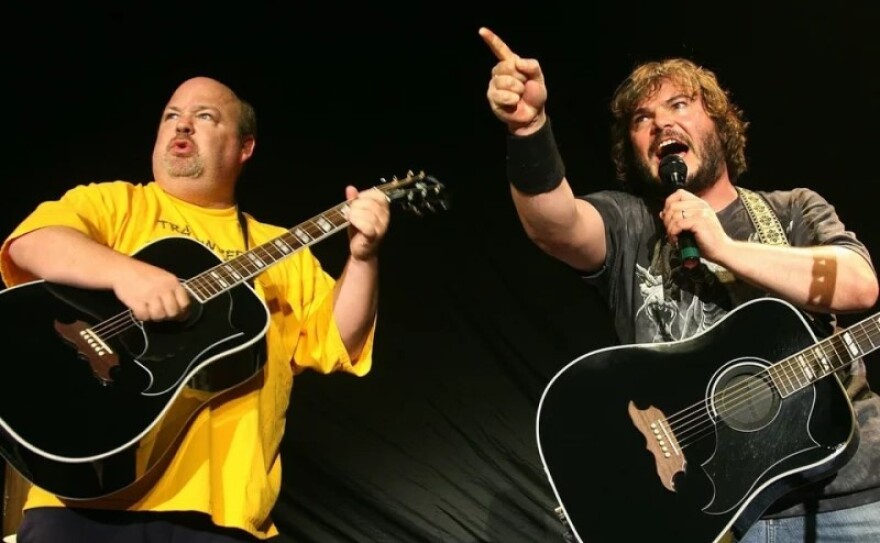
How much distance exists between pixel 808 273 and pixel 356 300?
0.99 metres

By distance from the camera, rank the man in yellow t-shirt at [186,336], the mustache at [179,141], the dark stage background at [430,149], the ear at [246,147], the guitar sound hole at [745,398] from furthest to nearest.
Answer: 1. the dark stage background at [430,149]
2. the ear at [246,147]
3. the mustache at [179,141]
4. the guitar sound hole at [745,398]
5. the man in yellow t-shirt at [186,336]

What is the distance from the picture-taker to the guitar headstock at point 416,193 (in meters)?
2.33

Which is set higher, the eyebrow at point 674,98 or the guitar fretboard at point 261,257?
the guitar fretboard at point 261,257

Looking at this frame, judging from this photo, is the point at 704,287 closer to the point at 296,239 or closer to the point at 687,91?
the point at 687,91

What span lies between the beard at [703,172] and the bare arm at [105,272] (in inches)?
43.7

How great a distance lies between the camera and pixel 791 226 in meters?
2.14

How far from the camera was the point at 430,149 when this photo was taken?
10.5 ft

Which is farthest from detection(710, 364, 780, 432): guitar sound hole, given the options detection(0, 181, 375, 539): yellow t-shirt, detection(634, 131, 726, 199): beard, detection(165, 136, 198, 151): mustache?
detection(165, 136, 198, 151): mustache

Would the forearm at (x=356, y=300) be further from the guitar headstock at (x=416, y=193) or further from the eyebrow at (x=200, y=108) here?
the eyebrow at (x=200, y=108)

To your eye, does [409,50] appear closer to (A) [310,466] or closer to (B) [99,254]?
(A) [310,466]

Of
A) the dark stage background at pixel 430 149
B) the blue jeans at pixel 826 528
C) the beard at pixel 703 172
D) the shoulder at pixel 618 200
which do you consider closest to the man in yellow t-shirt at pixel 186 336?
the shoulder at pixel 618 200

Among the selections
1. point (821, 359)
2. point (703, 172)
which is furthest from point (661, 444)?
point (703, 172)

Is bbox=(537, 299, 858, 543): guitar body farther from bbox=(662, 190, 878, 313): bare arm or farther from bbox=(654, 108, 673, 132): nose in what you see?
bbox=(654, 108, 673, 132): nose

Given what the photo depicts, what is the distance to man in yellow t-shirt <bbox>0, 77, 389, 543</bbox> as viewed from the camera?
176 cm
